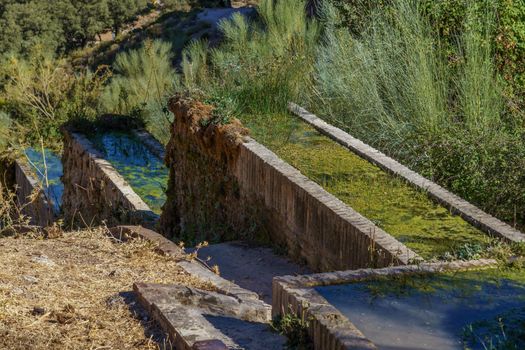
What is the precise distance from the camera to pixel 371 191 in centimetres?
671

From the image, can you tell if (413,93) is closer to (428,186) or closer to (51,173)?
(428,186)

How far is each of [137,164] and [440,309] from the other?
8.33 metres

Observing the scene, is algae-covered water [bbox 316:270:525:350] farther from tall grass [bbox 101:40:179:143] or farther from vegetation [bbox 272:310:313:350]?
tall grass [bbox 101:40:179:143]

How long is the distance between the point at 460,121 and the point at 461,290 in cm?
412

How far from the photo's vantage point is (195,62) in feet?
46.1

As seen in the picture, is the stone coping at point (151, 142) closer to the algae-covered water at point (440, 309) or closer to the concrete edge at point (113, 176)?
the concrete edge at point (113, 176)

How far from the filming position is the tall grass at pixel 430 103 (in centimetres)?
723

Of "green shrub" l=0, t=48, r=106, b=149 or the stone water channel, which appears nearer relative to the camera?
the stone water channel

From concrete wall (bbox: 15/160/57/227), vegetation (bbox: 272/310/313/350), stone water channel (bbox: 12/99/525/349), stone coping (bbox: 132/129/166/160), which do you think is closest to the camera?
stone water channel (bbox: 12/99/525/349)

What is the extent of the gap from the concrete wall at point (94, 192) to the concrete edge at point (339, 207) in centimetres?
269

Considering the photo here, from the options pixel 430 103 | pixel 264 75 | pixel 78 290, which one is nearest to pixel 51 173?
pixel 264 75

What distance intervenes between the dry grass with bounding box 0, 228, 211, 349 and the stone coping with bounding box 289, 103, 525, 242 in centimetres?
176

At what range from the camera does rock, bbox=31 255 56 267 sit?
226 inches

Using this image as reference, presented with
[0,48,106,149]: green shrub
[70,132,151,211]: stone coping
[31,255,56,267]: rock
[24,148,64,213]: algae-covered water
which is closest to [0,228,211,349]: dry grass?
[31,255,56,267]: rock
